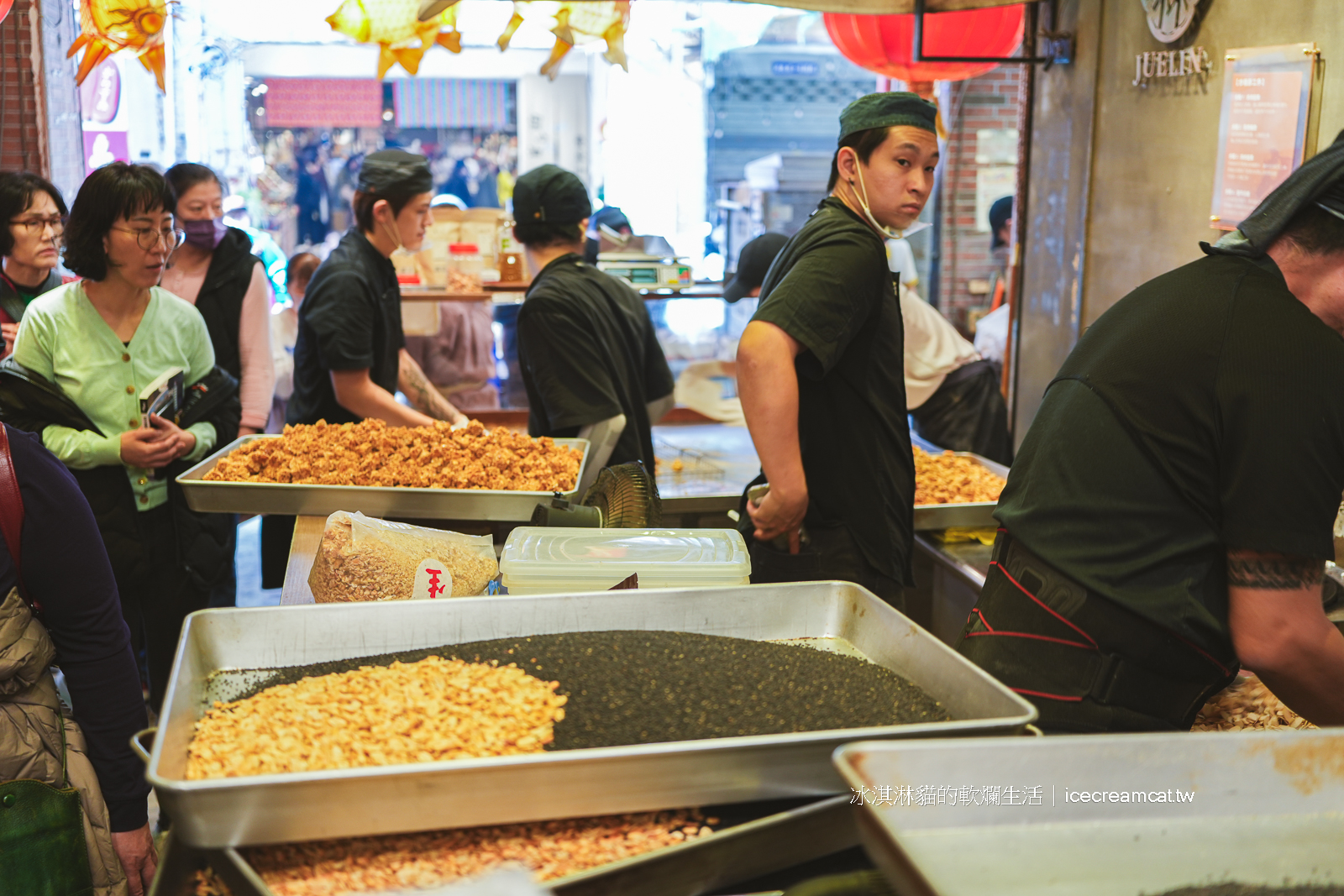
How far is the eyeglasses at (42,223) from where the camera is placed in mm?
3434

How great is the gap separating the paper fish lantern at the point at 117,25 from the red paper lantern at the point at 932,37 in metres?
2.34

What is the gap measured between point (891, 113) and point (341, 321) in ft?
5.36

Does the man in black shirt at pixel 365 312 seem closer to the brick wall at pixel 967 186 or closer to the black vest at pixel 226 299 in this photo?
the black vest at pixel 226 299

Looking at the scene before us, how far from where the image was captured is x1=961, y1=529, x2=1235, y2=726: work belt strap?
144cm

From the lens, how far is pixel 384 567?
1.78 meters

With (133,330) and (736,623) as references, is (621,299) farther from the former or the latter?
(736,623)

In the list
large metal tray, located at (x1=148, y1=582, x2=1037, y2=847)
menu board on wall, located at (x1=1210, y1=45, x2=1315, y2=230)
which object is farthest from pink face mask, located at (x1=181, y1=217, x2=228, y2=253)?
menu board on wall, located at (x1=1210, y1=45, x2=1315, y2=230)

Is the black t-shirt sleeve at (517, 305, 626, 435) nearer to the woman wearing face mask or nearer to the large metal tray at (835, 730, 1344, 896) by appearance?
the woman wearing face mask

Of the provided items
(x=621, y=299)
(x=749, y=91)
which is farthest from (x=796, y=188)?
(x=621, y=299)

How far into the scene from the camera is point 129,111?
766 cm

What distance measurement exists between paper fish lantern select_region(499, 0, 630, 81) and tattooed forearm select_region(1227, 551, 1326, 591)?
242 cm

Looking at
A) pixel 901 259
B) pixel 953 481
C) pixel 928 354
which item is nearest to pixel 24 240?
pixel 953 481

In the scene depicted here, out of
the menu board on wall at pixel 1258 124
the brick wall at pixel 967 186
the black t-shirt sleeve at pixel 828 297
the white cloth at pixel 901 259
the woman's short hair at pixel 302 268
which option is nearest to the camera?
the black t-shirt sleeve at pixel 828 297

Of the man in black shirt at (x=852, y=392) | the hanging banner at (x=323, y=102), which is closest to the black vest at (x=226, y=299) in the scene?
the man in black shirt at (x=852, y=392)
